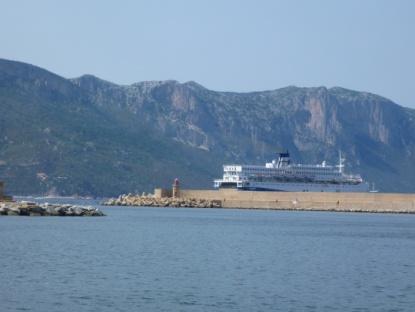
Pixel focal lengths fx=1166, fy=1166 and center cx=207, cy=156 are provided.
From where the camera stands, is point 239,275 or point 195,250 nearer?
point 239,275

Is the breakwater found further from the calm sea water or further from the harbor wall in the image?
the calm sea water

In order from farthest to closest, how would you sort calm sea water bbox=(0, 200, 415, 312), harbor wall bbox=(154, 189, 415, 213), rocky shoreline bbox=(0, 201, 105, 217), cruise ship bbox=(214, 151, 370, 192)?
1. cruise ship bbox=(214, 151, 370, 192)
2. harbor wall bbox=(154, 189, 415, 213)
3. rocky shoreline bbox=(0, 201, 105, 217)
4. calm sea water bbox=(0, 200, 415, 312)

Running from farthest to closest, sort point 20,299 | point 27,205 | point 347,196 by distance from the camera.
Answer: point 347,196, point 27,205, point 20,299

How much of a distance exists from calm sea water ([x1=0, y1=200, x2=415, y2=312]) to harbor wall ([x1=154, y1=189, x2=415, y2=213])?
170 ft

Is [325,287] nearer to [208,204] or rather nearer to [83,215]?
[83,215]

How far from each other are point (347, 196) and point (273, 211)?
25.2 feet

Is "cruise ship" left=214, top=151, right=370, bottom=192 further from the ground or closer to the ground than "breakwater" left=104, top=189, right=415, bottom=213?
further from the ground

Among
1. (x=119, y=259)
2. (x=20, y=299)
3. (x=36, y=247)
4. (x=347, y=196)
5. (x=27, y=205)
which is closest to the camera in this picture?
(x=20, y=299)

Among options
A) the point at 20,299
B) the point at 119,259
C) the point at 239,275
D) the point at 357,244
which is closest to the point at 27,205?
the point at 357,244

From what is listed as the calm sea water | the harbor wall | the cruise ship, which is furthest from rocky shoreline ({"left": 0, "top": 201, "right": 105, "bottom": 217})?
the cruise ship

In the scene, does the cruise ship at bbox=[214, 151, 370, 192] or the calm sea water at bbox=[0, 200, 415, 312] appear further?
the cruise ship at bbox=[214, 151, 370, 192]

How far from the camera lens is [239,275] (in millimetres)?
38219

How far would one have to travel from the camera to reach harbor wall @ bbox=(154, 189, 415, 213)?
114 m

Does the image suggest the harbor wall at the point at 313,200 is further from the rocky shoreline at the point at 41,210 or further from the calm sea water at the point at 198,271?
the calm sea water at the point at 198,271
